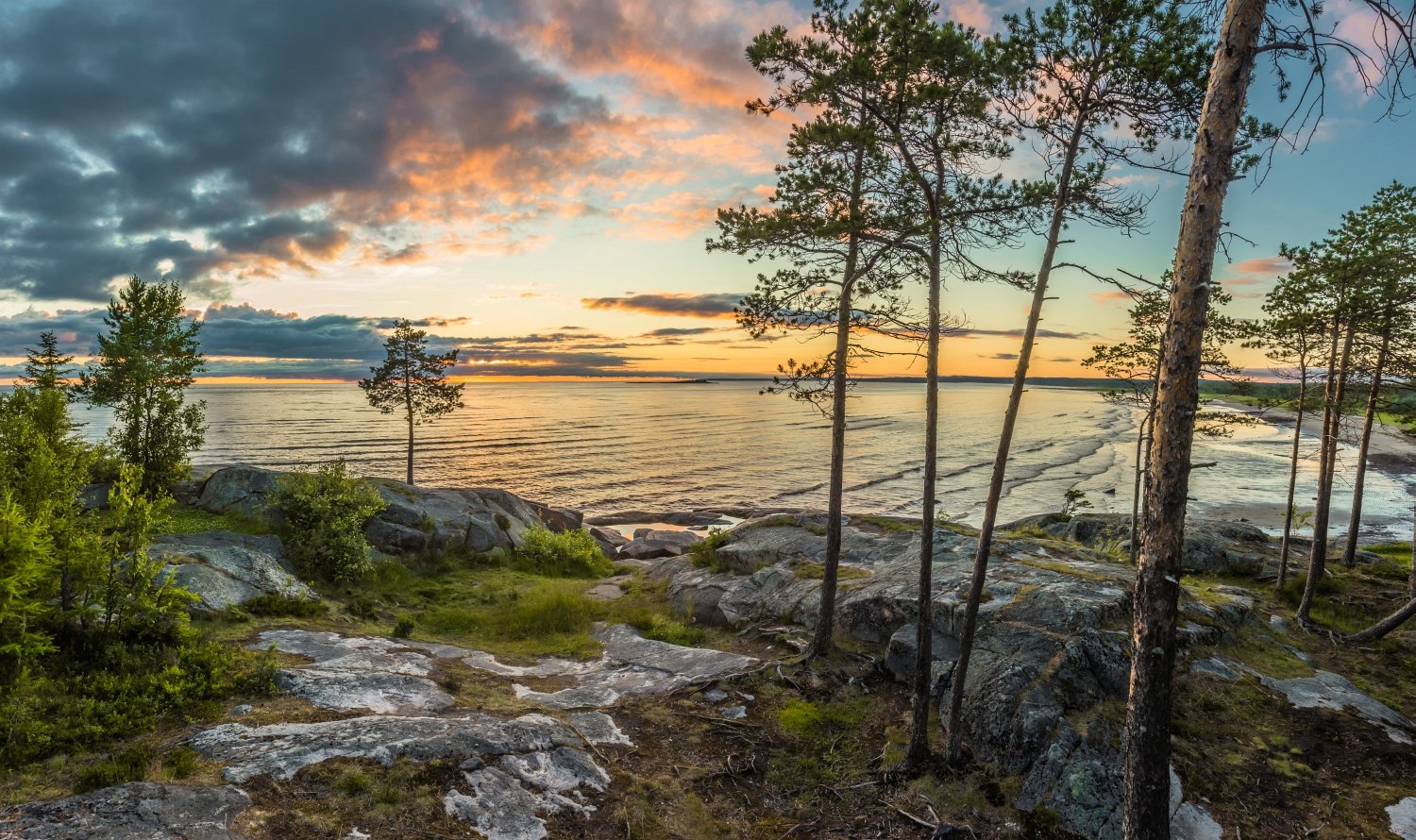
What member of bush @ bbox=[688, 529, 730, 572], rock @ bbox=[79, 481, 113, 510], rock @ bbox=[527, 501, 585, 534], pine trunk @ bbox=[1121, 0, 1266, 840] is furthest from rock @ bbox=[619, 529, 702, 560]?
pine trunk @ bbox=[1121, 0, 1266, 840]

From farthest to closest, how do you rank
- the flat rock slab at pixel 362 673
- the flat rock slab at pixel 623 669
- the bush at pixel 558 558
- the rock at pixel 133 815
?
1. the bush at pixel 558 558
2. the flat rock slab at pixel 623 669
3. the flat rock slab at pixel 362 673
4. the rock at pixel 133 815

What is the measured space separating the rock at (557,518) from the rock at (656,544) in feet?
13.5

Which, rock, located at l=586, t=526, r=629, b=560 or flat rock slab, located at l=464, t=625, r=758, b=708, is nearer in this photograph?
flat rock slab, located at l=464, t=625, r=758, b=708

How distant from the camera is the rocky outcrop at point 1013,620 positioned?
9898mm

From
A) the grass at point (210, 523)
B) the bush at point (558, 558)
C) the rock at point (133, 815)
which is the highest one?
the rock at point (133, 815)

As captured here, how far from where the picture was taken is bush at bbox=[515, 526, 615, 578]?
89.5 ft

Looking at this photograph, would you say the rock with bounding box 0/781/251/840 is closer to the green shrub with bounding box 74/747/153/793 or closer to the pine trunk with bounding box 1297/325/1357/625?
the green shrub with bounding box 74/747/153/793

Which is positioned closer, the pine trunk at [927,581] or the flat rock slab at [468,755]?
the flat rock slab at [468,755]

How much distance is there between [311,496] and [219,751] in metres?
15.2

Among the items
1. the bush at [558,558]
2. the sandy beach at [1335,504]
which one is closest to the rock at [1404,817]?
the sandy beach at [1335,504]

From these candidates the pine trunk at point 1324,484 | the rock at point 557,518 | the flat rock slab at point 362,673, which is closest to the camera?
the flat rock slab at point 362,673

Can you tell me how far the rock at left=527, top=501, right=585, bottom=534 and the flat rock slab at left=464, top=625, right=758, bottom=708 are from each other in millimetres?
22991

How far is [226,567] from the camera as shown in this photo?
640 inches

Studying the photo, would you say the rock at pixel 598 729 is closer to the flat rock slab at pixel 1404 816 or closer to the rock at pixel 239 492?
the flat rock slab at pixel 1404 816
